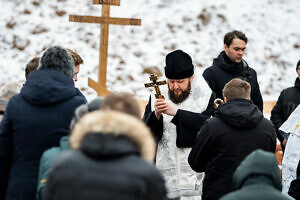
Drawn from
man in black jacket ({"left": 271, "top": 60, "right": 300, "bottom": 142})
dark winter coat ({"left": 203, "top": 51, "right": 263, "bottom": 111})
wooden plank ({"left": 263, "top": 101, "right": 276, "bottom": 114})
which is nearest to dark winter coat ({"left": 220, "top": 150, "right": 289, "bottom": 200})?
dark winter coat ({"left": 203, "top": 51, "right": 263, "bottom": 111})

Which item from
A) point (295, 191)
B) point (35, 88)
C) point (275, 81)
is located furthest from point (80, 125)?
point (275, 81)

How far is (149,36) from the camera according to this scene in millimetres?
13750

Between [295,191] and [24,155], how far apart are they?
2274 millimetres

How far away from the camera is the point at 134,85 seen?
1252 cm

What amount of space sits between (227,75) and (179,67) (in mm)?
1606

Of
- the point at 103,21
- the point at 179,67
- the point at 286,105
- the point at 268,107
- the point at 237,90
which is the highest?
the point at 103,21

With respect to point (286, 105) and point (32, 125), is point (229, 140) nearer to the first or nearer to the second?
point (32, 125)

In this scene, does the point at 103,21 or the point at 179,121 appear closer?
the point at 179,121

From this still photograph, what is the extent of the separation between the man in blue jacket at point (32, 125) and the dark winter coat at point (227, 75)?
283 cm

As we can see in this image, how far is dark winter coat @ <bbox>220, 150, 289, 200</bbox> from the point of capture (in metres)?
3.04

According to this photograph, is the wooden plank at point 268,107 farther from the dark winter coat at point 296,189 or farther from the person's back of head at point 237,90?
the person's back of head at point 237,90

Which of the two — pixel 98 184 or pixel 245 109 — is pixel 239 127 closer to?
pixel 245 109

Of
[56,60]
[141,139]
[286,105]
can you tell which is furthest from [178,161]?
[286,105]

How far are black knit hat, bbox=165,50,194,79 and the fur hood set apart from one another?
2.42 m
